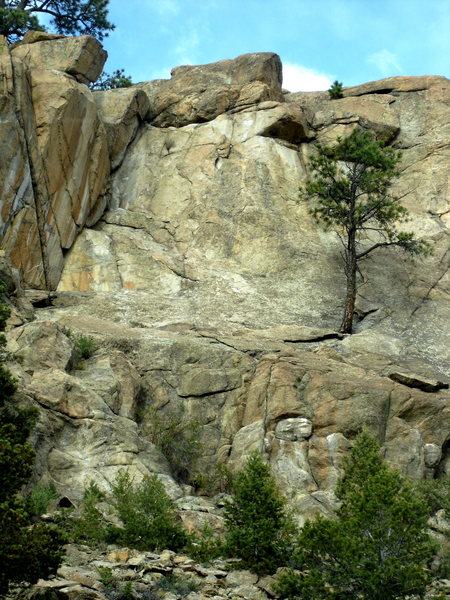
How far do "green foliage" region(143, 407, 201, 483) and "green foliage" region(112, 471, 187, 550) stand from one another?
4139 mm

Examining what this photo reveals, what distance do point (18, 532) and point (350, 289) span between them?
68.2ft

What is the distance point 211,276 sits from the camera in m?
32.1

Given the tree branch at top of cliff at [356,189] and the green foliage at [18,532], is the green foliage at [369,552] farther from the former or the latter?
the tree branch at top of cliff at [356,189]

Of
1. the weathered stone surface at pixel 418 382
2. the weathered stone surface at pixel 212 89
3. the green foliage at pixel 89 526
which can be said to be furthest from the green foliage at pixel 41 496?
the weathered stone surface at pixel 212 89

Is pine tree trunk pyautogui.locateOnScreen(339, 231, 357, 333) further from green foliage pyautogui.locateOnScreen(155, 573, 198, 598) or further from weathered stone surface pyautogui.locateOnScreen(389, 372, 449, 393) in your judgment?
green foliage pyautogui.locateOnScreen(155, 573, 198, 598)

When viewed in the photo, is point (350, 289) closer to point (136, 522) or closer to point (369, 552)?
point (136, 522)

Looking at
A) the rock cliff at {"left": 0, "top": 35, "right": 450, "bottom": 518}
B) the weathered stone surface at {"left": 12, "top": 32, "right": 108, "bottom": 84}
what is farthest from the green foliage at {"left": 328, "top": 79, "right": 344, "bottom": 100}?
the weathered stone surface at {"left": 12, "top": 32, "right": 108, "bottom": 84}

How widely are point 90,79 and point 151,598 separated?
29467 mm

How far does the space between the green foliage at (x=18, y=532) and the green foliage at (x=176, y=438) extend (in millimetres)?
9475

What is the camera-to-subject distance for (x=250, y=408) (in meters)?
23.4

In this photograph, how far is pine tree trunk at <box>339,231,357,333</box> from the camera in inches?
1161

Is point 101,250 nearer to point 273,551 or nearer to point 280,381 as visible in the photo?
point 280,381

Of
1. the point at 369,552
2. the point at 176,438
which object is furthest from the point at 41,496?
the point at 369,552

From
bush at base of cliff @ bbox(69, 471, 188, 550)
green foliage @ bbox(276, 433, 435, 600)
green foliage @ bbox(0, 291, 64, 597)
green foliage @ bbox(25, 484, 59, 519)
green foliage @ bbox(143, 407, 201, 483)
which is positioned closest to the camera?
green foliage @ bbox(0, 291, 64, 597)
